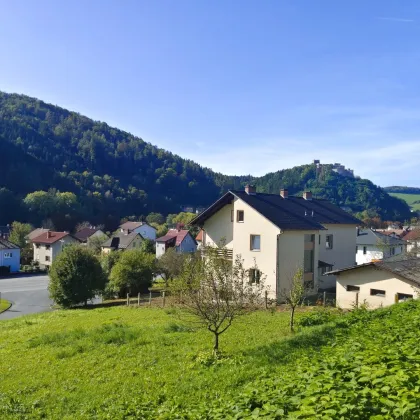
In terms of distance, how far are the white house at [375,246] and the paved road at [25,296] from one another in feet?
135

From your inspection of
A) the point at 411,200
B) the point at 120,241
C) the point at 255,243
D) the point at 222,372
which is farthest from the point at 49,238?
the point at 411,200

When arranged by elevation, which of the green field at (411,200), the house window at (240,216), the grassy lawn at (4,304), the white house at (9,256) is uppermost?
the green field at (411,200)

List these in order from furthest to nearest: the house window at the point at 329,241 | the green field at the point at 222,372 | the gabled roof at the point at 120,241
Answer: the gabled roof at the point at 120,241
the house window at the point at 329,241
the green field at the point at 222,372

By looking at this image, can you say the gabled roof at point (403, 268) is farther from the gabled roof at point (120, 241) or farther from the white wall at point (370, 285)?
the gabled roof at point (120, 241)

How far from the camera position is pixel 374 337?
32.4 ft

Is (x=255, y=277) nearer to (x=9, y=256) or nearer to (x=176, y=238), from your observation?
(x=176, y=238)

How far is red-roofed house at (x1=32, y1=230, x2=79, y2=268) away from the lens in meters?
69.4

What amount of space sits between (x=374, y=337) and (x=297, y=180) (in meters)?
125

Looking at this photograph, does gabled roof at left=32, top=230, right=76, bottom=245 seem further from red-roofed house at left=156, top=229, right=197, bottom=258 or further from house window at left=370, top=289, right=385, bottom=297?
house window at left=370, top=289, right=385, bottom=297

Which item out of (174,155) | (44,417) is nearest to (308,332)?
(44,417)

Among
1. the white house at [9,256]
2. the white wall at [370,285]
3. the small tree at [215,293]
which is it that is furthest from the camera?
the white house at [9,256]

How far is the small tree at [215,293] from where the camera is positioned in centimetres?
1231

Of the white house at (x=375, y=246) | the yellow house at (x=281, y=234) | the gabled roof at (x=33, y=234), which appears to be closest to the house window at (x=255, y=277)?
the yellow house at (x=281, y=234)

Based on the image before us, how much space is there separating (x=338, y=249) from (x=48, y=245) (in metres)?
53.7
